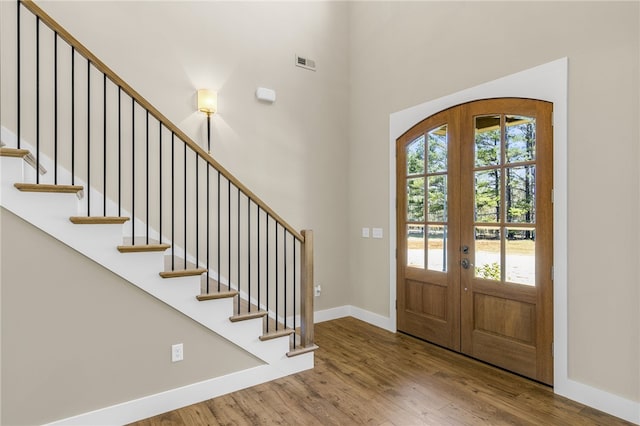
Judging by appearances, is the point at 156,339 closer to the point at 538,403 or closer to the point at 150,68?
the point at 150,68

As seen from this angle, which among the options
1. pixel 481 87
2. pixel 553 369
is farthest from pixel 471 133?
pixel 553 369

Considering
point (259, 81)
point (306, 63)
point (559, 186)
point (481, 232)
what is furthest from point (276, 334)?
point (306, 63)

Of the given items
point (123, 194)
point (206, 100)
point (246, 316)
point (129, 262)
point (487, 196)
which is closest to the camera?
point (129, 262)

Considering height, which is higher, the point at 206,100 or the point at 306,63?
the point at 306,63

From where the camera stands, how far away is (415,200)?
12.5 ft

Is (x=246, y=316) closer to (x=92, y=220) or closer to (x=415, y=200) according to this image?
(x=92, y=220)

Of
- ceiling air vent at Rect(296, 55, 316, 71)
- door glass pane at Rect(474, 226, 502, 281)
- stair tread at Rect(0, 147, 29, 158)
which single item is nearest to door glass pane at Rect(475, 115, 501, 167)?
door glass pane at Rect(474, 226, 502, 281)

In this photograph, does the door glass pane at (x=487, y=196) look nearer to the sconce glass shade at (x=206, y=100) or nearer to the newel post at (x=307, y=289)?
the newel post at (x=307, y=289)

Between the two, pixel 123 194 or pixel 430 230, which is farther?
pixel 430 230

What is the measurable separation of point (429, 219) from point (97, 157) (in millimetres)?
3293

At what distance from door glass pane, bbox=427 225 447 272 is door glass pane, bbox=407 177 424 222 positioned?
206mm

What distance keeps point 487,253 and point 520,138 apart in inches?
40.9

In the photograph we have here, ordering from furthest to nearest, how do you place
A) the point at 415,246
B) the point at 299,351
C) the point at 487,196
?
1. the point at 415,246
2. the point at 487,196
3. the point at 299,351

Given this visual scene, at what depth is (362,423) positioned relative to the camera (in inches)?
89.7
